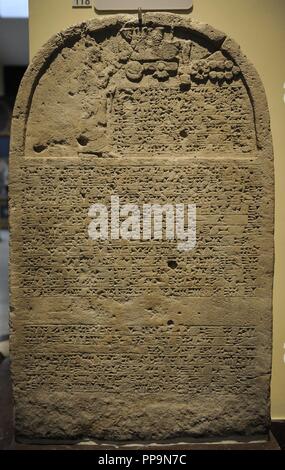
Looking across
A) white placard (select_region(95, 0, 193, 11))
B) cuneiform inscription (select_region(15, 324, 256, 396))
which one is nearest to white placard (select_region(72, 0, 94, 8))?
white placard (select_region(95, 0, 193, 11))

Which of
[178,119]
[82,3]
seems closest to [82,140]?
[178,119]

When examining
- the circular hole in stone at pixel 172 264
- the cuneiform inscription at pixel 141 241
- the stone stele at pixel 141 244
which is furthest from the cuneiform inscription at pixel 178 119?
the circular hole in stone at pixel 172 264

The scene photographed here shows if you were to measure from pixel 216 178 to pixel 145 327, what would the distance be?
2.93 ft

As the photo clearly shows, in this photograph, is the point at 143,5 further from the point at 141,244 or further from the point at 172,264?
the point at 172,264

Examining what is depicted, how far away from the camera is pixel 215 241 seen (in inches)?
88.7

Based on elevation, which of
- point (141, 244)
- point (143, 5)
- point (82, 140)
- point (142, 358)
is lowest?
point (142, 358)

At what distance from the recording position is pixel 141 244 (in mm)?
2252

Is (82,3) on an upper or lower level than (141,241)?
upper

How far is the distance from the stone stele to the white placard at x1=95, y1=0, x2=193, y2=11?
88 mm

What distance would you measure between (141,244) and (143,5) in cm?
128

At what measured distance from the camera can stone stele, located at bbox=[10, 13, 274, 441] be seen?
222 centimetres

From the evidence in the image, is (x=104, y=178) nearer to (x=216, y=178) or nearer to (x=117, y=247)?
(x=117, y=247)

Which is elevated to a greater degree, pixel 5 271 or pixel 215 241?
pixel 215 241
